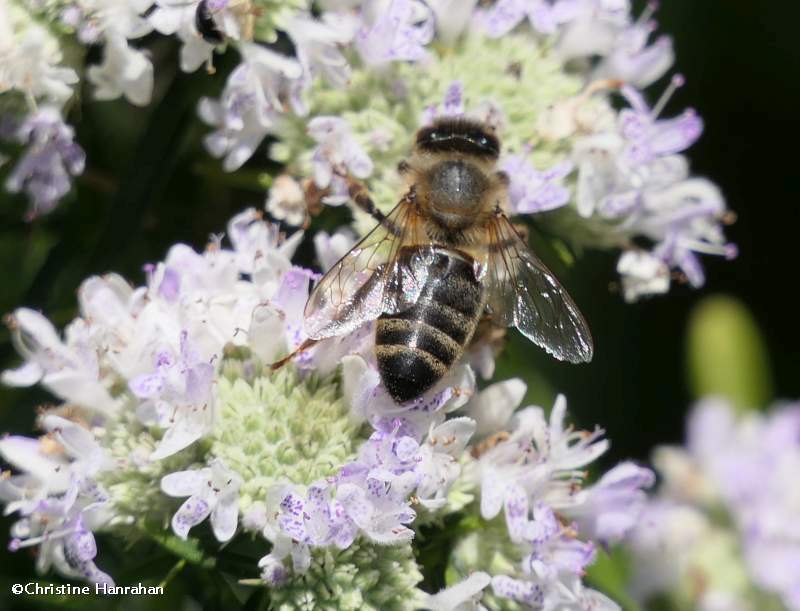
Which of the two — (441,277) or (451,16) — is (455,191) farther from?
(451,16)

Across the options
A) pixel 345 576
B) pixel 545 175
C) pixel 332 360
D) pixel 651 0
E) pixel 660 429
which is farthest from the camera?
pixel 660 429

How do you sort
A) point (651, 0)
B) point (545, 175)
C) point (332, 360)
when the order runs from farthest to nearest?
point (651, 0)
point (545, 175)
point (332, 360)

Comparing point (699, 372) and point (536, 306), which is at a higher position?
point (536, 306)

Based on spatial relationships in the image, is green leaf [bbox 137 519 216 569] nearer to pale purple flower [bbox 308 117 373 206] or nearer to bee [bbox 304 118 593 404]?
bee [bbox 304 118 593 404]

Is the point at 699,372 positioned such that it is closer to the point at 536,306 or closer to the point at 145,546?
the point at 536,306

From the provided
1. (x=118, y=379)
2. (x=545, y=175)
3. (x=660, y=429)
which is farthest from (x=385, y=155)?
(x=660, y=429)

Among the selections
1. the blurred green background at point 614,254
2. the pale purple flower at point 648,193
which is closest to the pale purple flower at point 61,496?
the blurred green background at point 614,254
